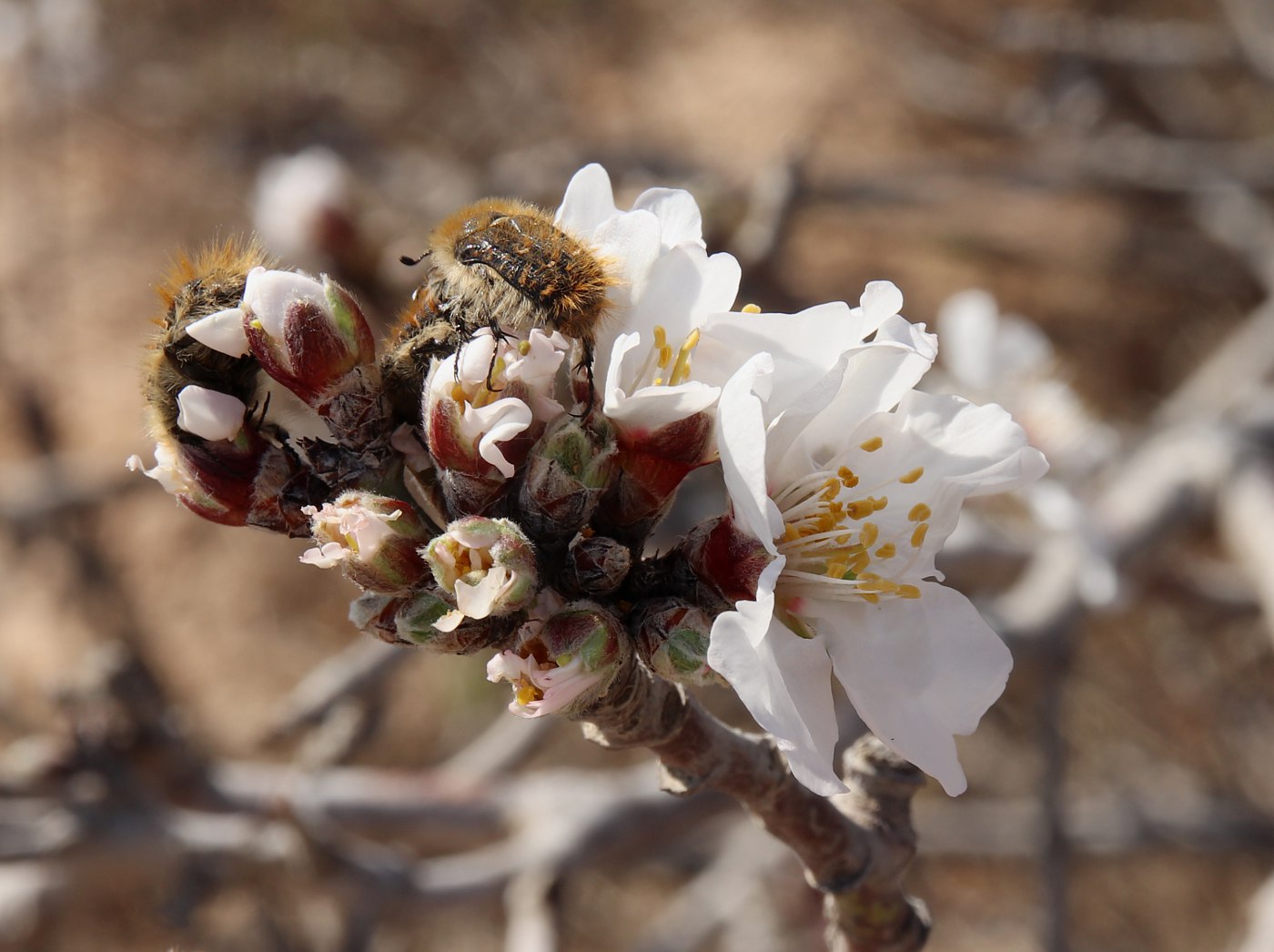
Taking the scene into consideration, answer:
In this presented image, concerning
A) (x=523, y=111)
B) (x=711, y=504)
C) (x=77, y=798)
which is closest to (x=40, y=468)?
(x=77, y=798)

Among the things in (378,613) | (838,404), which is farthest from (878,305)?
(378,613)

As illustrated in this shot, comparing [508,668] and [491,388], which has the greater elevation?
[491,388]

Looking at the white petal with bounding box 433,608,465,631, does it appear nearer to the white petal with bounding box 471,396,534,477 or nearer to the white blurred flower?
the white petal with bounding box 471,396,534,477

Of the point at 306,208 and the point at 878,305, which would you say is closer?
the point at 878,305

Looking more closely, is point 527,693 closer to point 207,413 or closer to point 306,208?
point 207,413

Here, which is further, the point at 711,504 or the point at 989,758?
the point at 989,758

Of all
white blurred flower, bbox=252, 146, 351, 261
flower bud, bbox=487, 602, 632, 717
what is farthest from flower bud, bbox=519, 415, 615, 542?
white blurred flower, bbox=252, 146, 351, 261

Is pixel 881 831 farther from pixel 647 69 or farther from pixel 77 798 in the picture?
pixel 647 69
